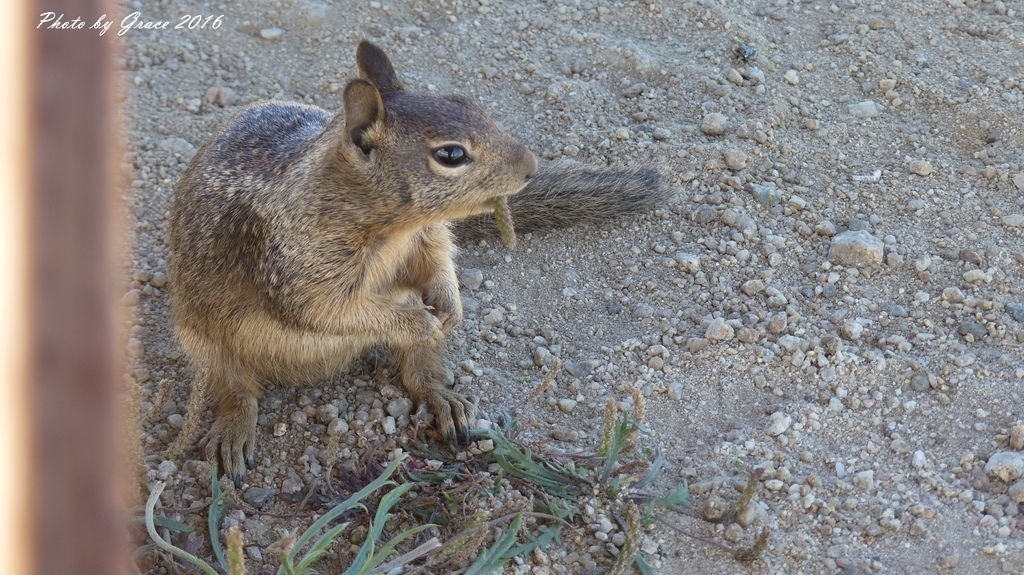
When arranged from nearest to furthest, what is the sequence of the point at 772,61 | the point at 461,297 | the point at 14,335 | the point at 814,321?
1. the point at 14,335
2. the point at 814,321
3. the point at 461,297
4. the point at 772,61

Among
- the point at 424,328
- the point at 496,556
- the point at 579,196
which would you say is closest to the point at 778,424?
the point at 496,556

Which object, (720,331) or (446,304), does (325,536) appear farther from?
(720,331)

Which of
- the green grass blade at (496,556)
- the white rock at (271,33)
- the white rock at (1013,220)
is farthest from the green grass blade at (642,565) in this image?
the white rock at (271,33)

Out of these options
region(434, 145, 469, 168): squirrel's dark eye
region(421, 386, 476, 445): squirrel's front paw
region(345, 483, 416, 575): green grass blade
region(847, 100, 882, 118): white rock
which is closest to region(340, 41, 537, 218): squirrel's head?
region(434, 145, 469, 168): squirrel's dark eye

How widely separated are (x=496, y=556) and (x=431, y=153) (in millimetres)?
1056

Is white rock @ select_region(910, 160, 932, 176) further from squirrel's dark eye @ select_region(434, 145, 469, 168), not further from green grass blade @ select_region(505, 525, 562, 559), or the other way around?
green grass blade @ select_region(505, 525, 562, 559)

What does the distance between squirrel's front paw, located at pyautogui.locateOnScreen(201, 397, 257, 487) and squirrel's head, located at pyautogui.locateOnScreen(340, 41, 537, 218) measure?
87 cm

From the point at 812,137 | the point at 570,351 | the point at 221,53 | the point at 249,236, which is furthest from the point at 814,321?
the point at 221,53

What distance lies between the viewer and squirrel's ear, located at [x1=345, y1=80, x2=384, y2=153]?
269cm

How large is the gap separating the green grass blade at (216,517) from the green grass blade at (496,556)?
625 millimetres

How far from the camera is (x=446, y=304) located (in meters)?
3.32

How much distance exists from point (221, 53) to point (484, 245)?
1643 mm

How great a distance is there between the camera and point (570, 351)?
Answer: 3.47 m

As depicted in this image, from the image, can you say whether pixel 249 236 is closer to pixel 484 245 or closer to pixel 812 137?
pixel 484 245
